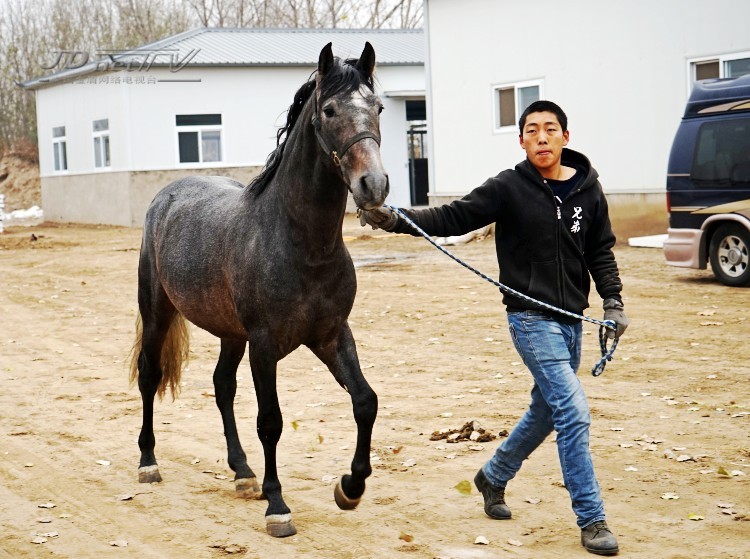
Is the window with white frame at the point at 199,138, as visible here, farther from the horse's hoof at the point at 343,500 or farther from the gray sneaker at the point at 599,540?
the gray sneaker at the point at 599,540

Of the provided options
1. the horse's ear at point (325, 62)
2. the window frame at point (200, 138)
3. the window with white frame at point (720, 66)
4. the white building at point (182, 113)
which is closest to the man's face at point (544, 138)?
the horse's ear at point (325, 62)

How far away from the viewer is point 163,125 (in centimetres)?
3050

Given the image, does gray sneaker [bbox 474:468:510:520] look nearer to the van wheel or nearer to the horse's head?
the horse's head

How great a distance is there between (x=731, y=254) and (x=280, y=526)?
9.96 metres

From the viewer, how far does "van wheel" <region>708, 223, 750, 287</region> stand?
13.2m

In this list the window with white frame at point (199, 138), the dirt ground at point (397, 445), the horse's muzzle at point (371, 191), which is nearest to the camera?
the horse's muzzle at point (371, 191)

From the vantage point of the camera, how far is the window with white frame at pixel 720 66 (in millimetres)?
17656

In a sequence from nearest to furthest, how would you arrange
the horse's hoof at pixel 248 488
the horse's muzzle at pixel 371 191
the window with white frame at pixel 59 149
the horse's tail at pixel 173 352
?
the horse's muzzle at pixel 371 191 → the horse's hoof at pixel 248 488 → the horse's tail at pixel 173 352 → the window with white frame at pixel 59 149

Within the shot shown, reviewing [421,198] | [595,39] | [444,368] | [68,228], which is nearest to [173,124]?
[68,228]

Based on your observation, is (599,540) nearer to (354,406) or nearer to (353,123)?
(354,406)

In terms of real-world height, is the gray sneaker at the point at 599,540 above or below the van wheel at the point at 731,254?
below

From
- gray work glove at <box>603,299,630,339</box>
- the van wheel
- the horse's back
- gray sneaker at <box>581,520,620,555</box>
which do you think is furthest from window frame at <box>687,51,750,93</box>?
gray sneaker at <box>581,520,620,555</box>

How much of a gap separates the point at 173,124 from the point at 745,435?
2612cm

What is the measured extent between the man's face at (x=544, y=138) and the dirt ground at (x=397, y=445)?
1797 millimetres
